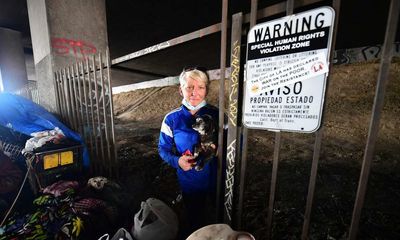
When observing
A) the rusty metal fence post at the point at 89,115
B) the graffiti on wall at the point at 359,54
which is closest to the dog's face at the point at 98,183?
the rusty metal fence post at the point at 89,115

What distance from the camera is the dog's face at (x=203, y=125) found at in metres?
1.77

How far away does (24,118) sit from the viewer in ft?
9.13

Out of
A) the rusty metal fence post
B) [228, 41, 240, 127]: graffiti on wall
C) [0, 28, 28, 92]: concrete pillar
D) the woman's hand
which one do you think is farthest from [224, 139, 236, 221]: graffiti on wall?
[0, 28, 28, 92]: concrete pillar

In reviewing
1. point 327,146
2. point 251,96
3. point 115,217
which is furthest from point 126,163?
point 327,146

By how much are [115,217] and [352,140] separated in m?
7.35

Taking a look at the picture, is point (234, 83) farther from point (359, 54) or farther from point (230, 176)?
point (359, 54)

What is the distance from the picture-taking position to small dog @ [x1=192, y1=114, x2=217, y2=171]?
1.77 m

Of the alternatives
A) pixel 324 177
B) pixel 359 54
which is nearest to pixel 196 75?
pixel 324 177

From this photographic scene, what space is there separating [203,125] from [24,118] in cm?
279

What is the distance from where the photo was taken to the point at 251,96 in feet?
4.50

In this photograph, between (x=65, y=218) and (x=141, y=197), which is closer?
(x=65, y=218)

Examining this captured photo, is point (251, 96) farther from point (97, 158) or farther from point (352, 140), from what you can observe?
point (352, 140)

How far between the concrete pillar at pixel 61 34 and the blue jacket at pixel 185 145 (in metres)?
3.09

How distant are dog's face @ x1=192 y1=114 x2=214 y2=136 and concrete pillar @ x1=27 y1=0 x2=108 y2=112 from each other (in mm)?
3364
